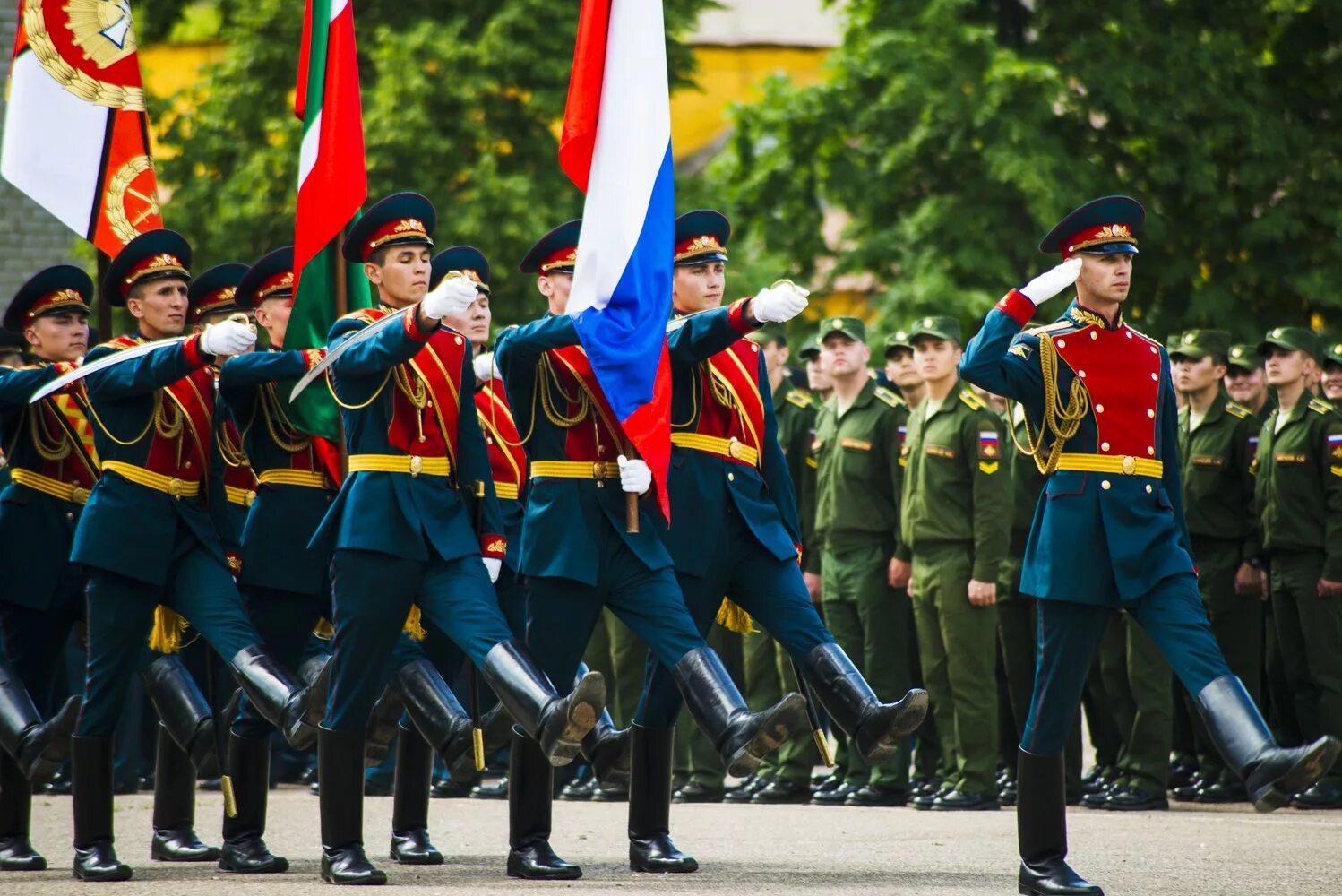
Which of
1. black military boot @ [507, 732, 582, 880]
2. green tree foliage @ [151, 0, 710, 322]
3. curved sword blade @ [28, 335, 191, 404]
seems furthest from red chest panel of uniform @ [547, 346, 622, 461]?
green tree foliage @ [151, 0, 710, 322]

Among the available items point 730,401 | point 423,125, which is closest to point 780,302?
point 730,401

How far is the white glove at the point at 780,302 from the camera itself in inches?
283

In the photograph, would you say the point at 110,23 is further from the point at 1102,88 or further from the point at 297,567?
the point at 1102,88

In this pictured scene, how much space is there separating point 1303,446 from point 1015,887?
459 cm

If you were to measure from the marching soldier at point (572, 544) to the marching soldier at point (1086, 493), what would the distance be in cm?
104

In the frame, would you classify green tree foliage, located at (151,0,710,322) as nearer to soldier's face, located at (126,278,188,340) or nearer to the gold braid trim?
soldier's face, located at (126,278,188,340)

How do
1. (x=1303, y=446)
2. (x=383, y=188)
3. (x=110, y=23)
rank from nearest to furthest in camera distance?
(x=110, y=23) → (x=1303, y=446) → (x=383, y=188)

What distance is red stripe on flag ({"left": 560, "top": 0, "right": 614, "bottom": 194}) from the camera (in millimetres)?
8297

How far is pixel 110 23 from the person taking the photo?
10.6 m

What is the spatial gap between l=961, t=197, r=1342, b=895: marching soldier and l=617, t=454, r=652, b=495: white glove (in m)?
1.19

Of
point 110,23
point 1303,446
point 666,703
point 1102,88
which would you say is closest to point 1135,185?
point 1102,88

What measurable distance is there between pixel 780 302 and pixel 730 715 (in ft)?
4.59

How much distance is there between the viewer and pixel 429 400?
25.3ft

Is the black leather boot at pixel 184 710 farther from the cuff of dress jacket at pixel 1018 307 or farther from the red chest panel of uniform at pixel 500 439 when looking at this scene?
the cuff of dress jacket at pixel 1018 307
